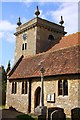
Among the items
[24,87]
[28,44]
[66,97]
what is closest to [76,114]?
[66,97]

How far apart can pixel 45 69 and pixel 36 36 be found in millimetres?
9766

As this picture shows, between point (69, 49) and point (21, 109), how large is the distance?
923cm

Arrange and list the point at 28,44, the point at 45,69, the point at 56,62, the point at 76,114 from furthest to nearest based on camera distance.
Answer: the point at 28,44 < the point at 45,69 < the point at 56,62 < the point at 76,114

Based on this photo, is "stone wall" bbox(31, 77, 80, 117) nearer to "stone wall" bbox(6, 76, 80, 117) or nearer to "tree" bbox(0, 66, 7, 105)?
"stone wall" bbox(6, 76, 80, 117)

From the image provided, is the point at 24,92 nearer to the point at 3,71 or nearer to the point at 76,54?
the point at 76,54

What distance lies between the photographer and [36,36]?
3017 centimetres

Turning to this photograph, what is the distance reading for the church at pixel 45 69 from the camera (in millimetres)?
18359

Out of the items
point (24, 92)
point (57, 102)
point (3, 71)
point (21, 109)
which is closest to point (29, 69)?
point (24, 92)

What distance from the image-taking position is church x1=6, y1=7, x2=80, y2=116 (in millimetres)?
18359

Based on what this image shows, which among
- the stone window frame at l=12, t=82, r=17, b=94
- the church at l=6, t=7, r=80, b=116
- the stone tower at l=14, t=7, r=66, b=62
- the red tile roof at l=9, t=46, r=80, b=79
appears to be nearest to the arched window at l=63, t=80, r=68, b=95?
the church at l=6, t=7, r=80, b=116

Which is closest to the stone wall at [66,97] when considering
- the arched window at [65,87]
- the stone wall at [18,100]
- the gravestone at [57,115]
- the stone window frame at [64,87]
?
the stone window frame at [64,87]

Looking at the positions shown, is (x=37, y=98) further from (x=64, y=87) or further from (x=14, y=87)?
(x=14, y=87)

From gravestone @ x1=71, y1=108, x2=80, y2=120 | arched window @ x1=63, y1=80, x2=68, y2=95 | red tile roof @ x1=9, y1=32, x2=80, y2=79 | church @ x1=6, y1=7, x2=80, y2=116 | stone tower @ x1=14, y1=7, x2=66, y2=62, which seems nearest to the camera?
gravestone @ x1=71, y1=108, x2=80, y2=120

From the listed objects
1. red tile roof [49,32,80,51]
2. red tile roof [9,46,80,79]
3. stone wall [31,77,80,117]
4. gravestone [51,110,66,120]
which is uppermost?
red tile roof [49,32,80,51]
